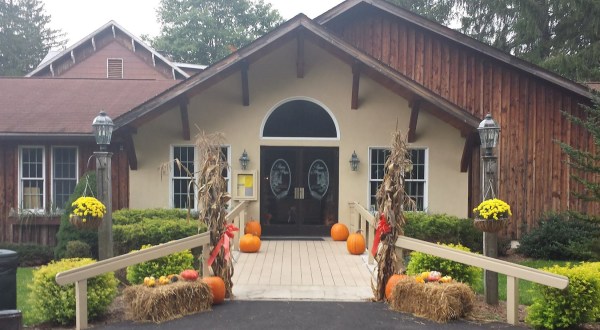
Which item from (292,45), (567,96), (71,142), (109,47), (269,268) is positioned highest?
(109,47)

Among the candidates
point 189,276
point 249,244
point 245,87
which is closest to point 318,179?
point 245,87

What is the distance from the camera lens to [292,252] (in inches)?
434

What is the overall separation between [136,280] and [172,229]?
6.55 ft

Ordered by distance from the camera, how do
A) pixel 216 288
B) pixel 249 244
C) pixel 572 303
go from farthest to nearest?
pixel 249 244 → pixel 216 288 → pixel 572 303

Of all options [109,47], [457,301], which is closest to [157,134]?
[457,301]

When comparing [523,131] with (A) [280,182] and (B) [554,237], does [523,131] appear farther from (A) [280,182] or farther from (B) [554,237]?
(A) [280,182]

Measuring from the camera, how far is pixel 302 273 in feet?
29.7

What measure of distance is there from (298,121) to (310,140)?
0.55 m

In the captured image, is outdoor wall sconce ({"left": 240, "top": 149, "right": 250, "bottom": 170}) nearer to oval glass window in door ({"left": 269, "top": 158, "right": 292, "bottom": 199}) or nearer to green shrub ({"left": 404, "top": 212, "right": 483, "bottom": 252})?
oval glass window in door ({"left": 269, "top": 158, "right": 292, "bottom": 199})

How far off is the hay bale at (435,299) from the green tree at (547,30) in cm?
1720

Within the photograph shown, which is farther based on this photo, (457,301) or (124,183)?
(124,183)

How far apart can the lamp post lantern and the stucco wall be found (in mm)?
5281

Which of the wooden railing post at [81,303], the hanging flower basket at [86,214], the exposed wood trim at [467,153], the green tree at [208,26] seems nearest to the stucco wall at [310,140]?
the exposed wood trim at [467,153]

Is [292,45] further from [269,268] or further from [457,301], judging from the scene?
[457,301]
